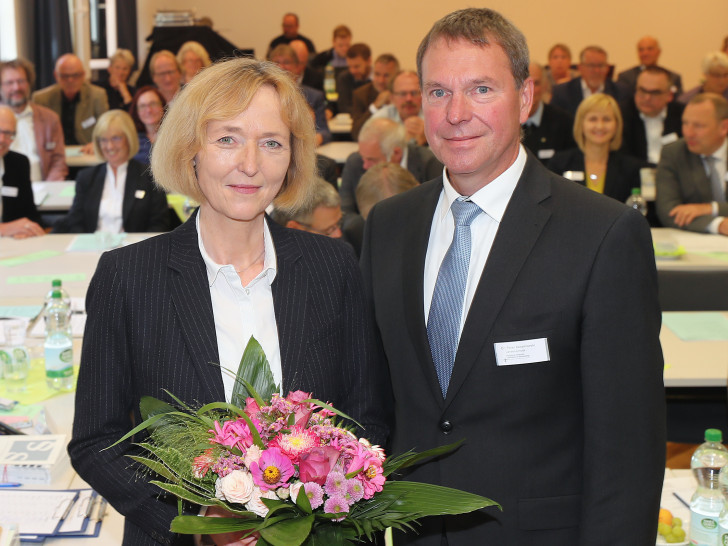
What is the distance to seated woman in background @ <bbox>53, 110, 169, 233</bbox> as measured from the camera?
20.7ft

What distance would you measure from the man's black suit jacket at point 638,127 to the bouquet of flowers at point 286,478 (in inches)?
329

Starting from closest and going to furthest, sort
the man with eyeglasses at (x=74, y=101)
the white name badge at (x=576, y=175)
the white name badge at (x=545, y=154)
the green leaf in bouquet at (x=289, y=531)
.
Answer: the green leaf in bouquet at (x=289, y=531) → the white name badge at (x=576, y=175) → the white name badge at (x=545, y=154) → the man with eyeglasses at (x=74, y=101)

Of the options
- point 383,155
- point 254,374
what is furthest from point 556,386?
point 383,155

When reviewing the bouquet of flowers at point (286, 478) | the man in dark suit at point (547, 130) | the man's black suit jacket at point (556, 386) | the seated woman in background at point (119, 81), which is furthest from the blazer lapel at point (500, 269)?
the seated woman in background at point (119, 81)

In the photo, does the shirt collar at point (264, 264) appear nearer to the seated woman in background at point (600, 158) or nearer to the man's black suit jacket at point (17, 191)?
the seated woman in background at point (600, 158)

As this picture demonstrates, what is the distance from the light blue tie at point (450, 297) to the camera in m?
1.88

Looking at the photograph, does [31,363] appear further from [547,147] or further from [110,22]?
[110,22]

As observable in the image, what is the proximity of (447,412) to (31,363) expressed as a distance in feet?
7.73

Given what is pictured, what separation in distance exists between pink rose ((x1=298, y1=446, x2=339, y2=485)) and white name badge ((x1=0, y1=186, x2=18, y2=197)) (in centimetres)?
587

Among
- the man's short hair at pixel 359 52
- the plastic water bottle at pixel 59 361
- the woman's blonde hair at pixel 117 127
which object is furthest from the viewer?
the man's short hair at pixel 359 52

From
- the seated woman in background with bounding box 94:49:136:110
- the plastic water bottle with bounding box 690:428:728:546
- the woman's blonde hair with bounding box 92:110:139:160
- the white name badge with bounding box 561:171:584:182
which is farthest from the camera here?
the seated woman in background with bounding box 94:49:136:110

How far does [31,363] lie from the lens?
3.59 metres

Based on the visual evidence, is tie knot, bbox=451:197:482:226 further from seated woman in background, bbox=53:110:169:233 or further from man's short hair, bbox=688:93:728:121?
man's short hair, bbox=688:93:728:121

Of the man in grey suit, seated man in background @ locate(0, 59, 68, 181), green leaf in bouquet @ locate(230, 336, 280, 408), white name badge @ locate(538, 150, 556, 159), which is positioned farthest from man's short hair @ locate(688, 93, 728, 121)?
seated man in background @ locate(0, 59, 68, 181)
